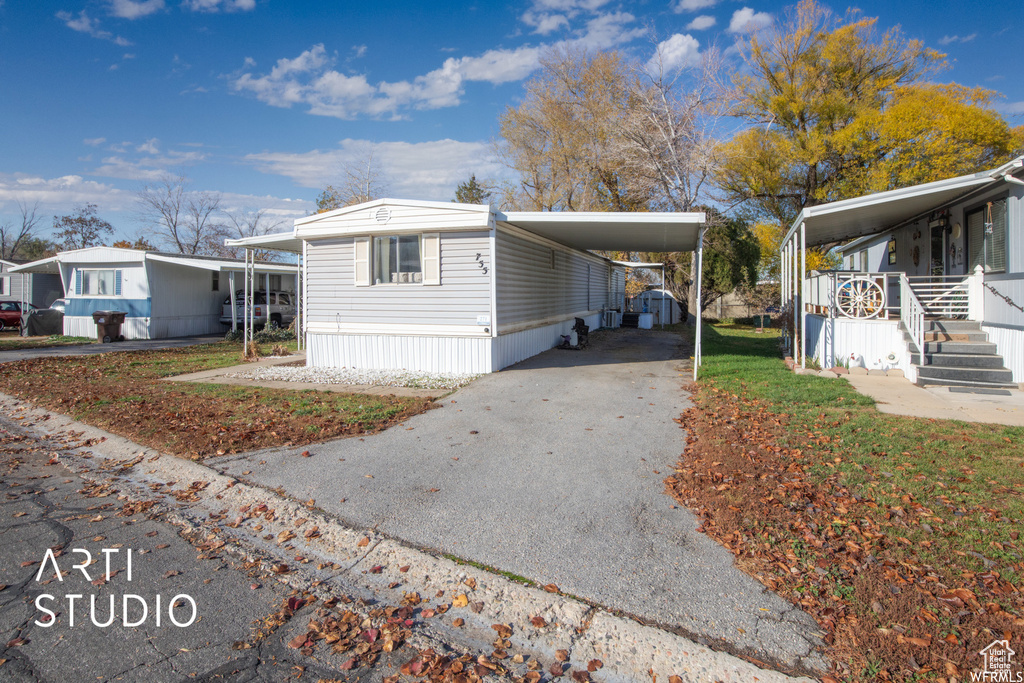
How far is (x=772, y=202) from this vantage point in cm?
2416

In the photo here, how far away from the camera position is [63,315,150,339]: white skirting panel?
19.8m

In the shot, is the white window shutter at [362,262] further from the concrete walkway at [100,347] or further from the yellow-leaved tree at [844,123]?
the yellow-leaved tree at [844,123]

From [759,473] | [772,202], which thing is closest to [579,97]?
[772,202]

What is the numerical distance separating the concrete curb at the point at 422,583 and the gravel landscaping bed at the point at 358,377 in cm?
488

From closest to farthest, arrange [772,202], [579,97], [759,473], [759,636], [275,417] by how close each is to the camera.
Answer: [759,636] < [759,473] < [275,417] < [772,202] < [579,97]

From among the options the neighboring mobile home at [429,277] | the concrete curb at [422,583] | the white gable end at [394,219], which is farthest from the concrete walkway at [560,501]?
the white gable end at [394,219]

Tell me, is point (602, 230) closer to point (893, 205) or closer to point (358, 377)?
point (893, 205)

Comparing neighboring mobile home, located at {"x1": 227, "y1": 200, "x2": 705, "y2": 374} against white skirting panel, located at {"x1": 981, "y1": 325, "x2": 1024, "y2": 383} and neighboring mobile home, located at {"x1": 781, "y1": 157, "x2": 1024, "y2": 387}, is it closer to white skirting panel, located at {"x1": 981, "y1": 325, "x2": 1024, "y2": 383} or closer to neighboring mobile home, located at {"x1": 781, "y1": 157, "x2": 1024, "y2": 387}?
neighboring mobile home, located at {"x1": 781, "y1": 157, "x2": 1024, "y2": 387}

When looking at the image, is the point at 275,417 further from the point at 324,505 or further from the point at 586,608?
the point at 586,608

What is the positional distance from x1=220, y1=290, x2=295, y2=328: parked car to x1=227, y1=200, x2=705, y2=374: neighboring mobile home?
8255 millimetres

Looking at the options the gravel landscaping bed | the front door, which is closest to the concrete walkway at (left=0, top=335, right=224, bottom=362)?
the gravel landscaping bed

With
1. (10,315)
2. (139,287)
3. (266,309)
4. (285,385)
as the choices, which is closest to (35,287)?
(10,315)

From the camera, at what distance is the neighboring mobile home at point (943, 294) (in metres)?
8.84

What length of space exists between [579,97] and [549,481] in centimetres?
2572
